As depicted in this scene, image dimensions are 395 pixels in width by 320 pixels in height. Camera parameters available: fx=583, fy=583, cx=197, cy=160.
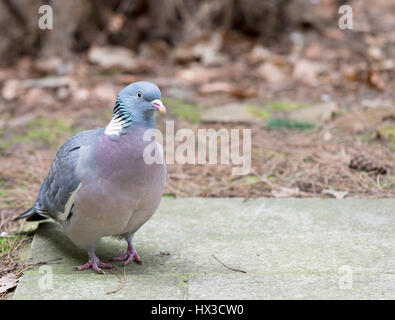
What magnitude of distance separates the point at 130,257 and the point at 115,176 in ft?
1.75

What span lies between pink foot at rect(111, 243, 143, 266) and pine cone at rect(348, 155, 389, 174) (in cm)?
189

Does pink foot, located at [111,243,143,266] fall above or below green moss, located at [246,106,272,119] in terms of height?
Result: below

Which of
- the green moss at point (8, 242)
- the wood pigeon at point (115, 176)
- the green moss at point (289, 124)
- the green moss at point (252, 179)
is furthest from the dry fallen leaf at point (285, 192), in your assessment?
the green moss at point (8, 242)

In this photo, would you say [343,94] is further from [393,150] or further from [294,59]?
[393,150]

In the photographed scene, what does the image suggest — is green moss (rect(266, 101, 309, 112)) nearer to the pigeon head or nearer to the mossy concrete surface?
the mossy concrete surface

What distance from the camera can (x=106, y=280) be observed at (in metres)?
2.76

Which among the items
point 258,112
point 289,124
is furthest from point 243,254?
point 258,112

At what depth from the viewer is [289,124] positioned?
5.23m

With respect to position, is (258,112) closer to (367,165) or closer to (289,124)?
(289,124)

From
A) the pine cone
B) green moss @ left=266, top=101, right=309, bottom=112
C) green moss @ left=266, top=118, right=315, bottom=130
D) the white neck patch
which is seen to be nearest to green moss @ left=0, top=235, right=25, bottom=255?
the white neck patch

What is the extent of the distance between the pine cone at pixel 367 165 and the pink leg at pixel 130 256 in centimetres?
189

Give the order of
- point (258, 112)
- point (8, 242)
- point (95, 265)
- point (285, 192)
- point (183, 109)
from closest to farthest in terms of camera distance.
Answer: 1. point (95, 265)
2. point (8, 242)
3. point (285, 192)
4. point (258, 112)
5. point (183, 109)

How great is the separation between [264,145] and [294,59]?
271 cm

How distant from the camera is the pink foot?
3.02 metres
